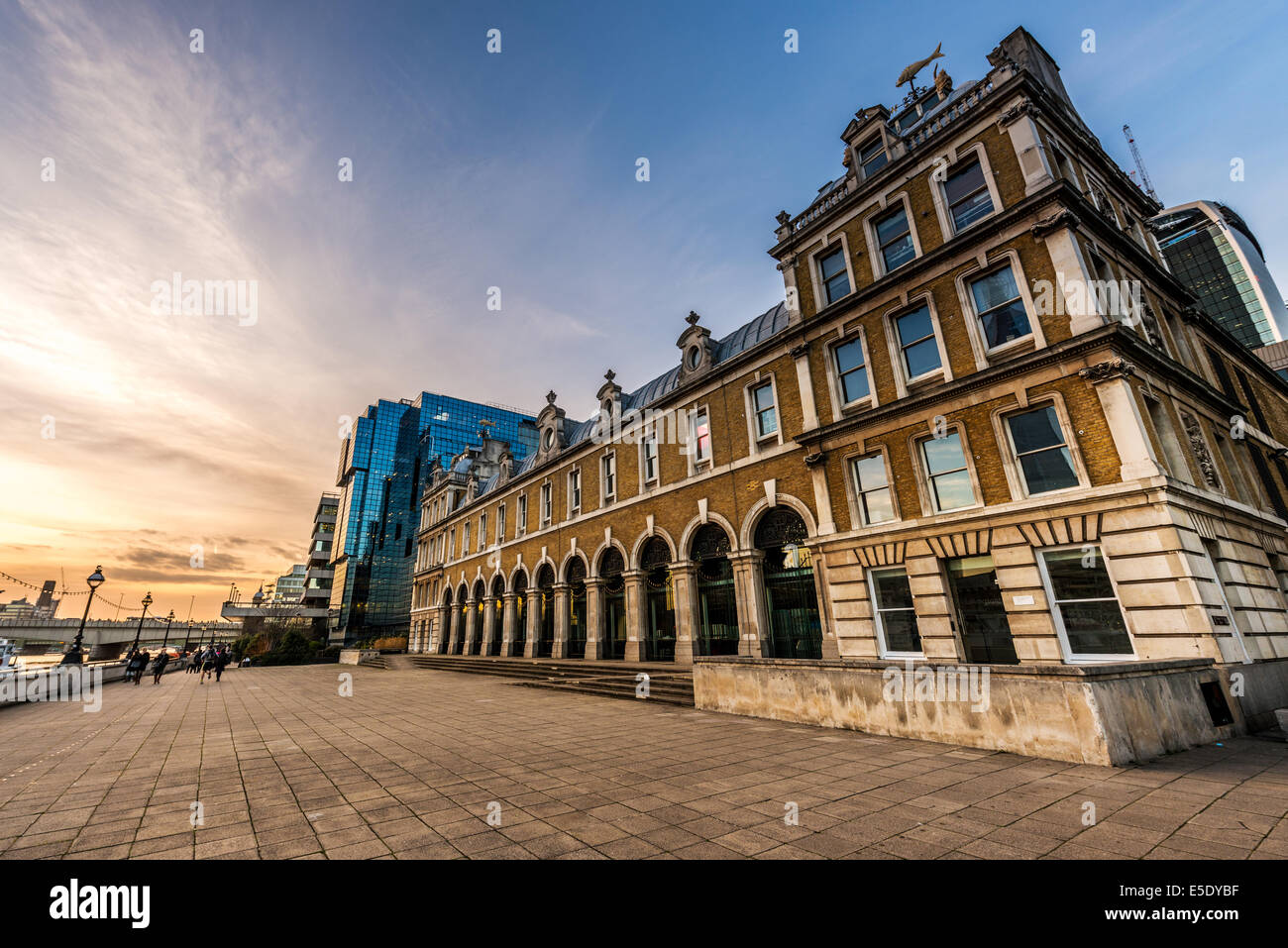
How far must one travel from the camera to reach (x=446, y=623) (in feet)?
122

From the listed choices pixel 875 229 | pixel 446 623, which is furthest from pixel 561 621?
pixel 875 229

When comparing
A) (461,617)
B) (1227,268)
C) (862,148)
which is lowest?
(461,617)

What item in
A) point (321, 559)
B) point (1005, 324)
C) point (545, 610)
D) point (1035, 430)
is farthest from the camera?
point (321, 559)

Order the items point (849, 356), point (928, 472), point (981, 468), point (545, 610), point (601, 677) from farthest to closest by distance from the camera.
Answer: point (545, 610), point (601, 677), point (849, 356), point (928, 472), point (981, 468)

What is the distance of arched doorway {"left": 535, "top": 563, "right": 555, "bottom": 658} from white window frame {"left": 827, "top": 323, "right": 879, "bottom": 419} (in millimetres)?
16839

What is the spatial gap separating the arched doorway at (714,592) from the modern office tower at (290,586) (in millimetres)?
112362

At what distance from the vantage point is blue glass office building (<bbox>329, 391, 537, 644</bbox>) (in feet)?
301

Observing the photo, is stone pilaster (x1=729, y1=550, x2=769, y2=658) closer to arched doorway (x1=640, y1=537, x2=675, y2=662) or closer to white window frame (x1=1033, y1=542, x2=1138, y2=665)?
arched doorway (x1=640, y1=537, x2=675, y2=662)

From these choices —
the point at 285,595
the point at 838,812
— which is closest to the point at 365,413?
the point at 285,595

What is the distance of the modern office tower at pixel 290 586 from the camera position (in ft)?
352

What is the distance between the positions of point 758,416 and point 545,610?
16.1m

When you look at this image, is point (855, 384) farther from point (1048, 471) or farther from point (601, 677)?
point (601, 677)

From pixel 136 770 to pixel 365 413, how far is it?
115 metres
